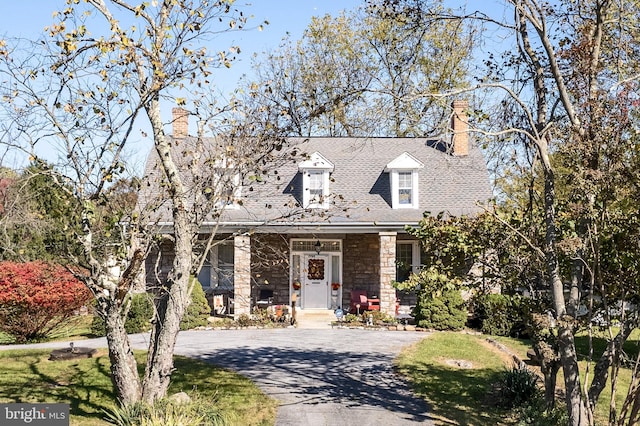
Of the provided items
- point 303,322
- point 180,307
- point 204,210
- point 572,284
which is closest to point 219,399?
point 180,307

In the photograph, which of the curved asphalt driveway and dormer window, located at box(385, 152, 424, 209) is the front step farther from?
dormer window, located at box(385, 152, 424, 209)

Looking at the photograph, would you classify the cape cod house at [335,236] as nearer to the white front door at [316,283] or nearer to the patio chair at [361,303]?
the white front door at [316,283]

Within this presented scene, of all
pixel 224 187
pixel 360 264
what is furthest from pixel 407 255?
pixel 224 187

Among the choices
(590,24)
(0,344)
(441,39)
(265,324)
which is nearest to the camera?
(590,24)

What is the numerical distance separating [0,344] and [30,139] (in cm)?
1063

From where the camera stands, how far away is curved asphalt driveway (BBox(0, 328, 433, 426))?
32.1ft

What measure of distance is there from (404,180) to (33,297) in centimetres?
1327

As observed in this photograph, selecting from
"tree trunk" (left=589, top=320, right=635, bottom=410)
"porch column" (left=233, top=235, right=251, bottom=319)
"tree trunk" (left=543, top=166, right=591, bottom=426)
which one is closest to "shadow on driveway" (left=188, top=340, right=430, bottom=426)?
"tree trunk" (left=543, top=166, right=591, bottom=426)

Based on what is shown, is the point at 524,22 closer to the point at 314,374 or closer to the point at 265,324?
the point at 314,374

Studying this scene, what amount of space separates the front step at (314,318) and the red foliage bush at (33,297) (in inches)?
278

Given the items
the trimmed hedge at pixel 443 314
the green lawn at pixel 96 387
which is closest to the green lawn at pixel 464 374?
the trimmed hedge at pixel 443 314

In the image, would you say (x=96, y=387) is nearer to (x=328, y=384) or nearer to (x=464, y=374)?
(x=328, y=384)

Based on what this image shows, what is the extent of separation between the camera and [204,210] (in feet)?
29.8

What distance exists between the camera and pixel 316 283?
2227 centimetres
